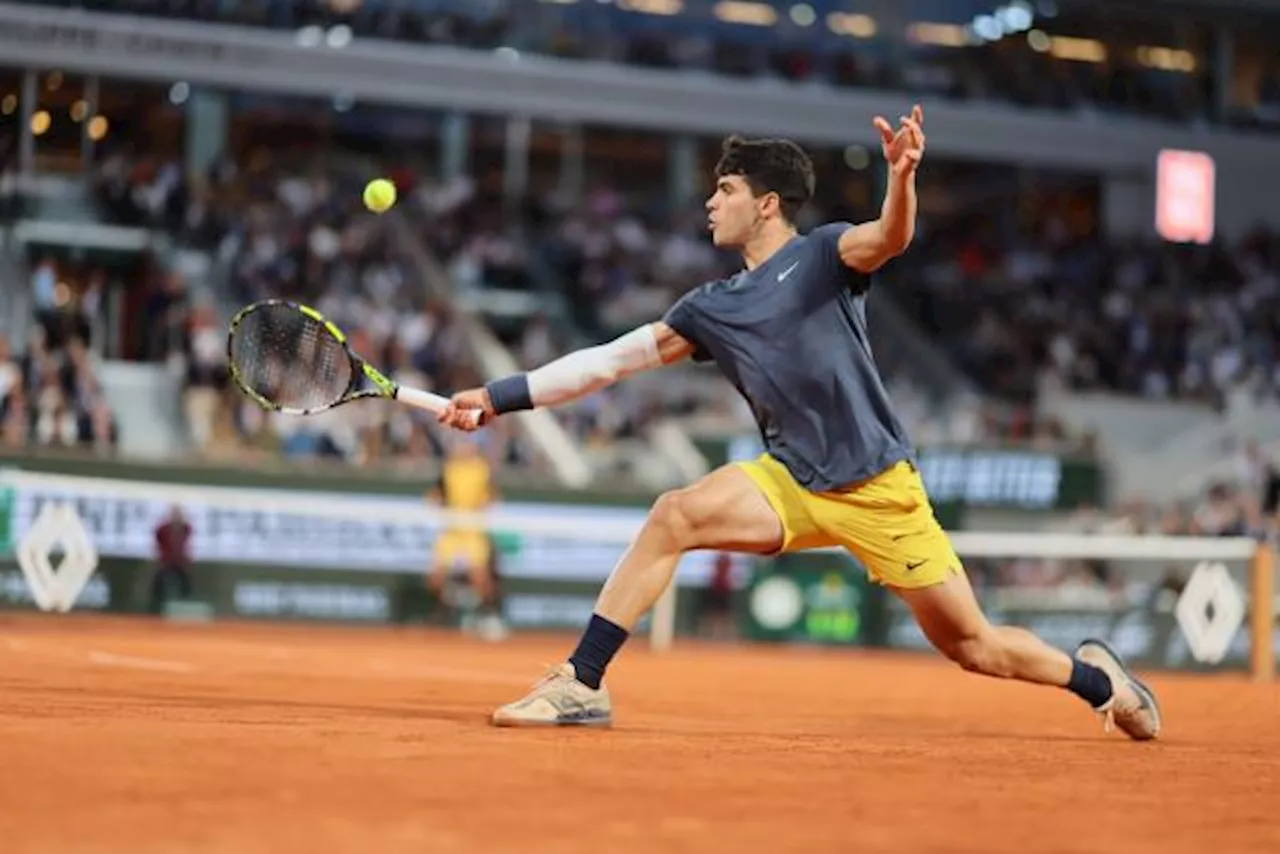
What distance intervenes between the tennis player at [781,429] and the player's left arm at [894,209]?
0.02 m

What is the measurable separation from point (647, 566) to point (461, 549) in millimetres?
12589

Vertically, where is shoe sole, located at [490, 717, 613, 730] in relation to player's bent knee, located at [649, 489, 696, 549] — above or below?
below

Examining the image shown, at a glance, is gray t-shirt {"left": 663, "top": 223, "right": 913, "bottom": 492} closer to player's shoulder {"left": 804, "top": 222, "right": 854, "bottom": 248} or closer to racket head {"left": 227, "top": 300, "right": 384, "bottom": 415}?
player's shoulder {"left": 804, "top": 222, "right": 854, "bottom": 248}

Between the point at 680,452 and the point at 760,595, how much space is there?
3.58 m

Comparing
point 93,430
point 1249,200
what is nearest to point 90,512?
point 93,430

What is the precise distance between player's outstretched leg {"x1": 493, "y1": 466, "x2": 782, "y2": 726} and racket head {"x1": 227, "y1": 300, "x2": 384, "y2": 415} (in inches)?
54.6

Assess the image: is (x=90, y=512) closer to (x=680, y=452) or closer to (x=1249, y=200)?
(x=680, y=452)

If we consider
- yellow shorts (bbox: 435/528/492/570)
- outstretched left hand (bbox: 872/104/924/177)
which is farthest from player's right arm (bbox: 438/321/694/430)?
yellow shorts (bbox: 435/528/492/570)

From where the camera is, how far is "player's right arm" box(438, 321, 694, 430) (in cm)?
848

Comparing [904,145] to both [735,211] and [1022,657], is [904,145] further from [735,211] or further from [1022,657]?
[1022,657]

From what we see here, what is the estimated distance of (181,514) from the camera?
2067 centimetres

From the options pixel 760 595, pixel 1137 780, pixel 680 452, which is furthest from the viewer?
pixel 680 452

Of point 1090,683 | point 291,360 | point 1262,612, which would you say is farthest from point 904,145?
point 1262,612

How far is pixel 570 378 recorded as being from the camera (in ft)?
27.9
